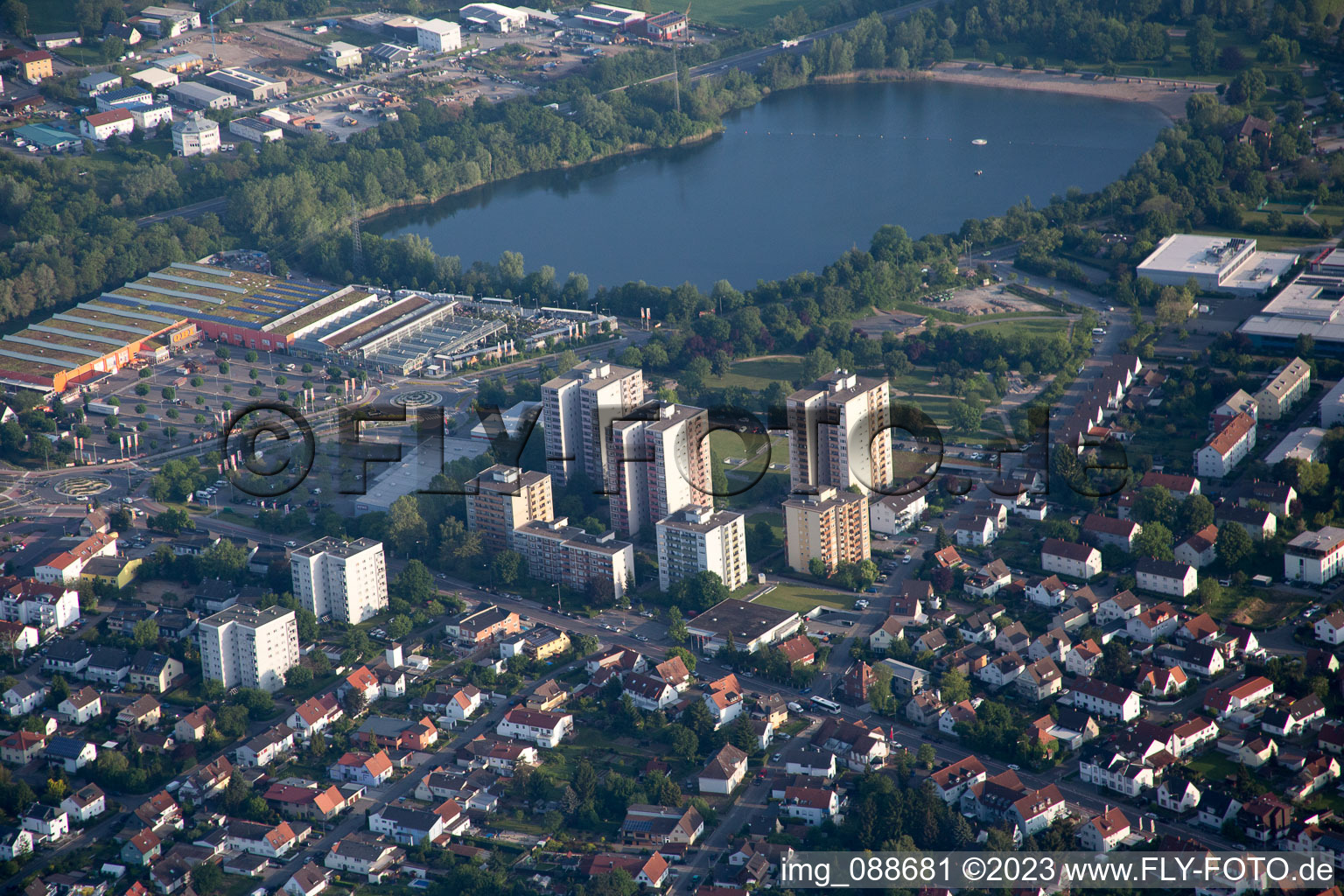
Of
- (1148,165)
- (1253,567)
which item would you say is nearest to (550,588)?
(1253,567)

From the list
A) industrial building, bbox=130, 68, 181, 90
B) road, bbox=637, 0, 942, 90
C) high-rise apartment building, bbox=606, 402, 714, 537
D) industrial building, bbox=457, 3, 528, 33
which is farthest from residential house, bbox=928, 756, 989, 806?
industrial building, bbox=457, 3, 528, 33

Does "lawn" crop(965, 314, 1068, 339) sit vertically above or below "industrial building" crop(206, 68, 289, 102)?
below

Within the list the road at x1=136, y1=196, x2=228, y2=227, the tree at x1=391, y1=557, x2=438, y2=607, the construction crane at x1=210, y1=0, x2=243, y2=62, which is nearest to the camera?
the tree at x1=391, y1=557, x2=438, y2=607

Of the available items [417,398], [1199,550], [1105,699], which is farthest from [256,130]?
[1105,699]

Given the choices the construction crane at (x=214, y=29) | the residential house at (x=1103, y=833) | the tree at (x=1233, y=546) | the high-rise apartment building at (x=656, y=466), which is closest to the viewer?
the residential house at (x=1103, y=833)

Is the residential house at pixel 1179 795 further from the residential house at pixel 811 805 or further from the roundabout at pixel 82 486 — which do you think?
the roundabout at pixel 82 486

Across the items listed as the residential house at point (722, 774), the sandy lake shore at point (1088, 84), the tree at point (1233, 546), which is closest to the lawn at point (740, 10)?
the sandy lake shore at point (1088, 84)

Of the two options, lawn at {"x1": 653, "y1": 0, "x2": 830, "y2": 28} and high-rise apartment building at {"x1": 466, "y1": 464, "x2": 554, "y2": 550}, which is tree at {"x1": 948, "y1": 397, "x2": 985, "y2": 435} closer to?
high-rise apartment building at {"x1": 466, "y1": 464, "x2": 554, "y2": 550}
